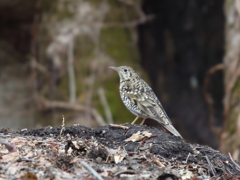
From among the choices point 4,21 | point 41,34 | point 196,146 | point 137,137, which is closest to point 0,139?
point 137,137

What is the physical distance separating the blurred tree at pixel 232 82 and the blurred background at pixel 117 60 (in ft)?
0.08

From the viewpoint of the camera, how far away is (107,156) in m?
3.85

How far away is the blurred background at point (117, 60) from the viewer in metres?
9.65

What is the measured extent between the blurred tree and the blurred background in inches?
1.0

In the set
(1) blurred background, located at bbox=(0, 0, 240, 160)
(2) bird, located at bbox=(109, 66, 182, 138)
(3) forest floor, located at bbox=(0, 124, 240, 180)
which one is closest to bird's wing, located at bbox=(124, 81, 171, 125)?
(2) bird, located at bbox=(109, 66, 182, 138)

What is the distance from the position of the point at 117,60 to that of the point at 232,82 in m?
3.05

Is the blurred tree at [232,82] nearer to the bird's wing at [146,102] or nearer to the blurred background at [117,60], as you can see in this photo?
the blurred background at [117,60]

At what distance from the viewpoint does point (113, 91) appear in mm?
9789

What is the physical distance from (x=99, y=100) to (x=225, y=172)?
577 centimetres

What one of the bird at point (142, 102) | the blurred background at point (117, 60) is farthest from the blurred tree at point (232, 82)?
the bird at point (142, 102)

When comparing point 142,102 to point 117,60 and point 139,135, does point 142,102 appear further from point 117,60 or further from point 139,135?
point 117,60

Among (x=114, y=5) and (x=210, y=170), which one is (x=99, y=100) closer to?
(x=114, y=5)

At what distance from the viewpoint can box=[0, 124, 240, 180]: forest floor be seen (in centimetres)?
351

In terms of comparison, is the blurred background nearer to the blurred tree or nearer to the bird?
the blurred tree
